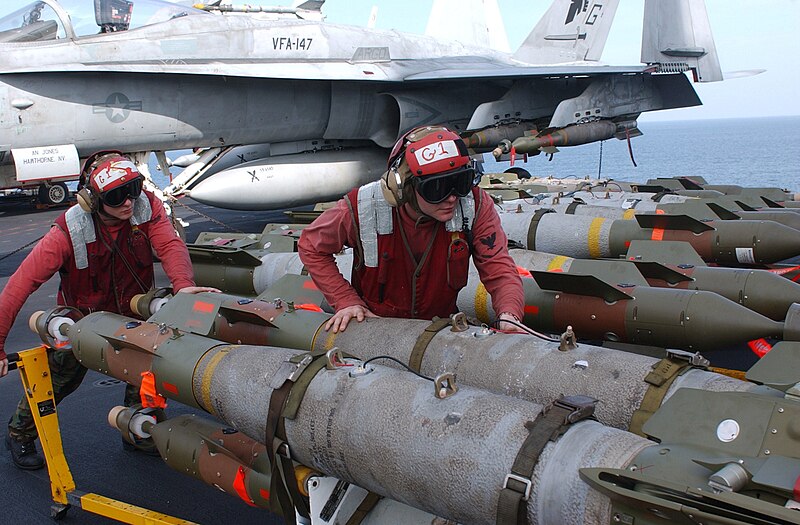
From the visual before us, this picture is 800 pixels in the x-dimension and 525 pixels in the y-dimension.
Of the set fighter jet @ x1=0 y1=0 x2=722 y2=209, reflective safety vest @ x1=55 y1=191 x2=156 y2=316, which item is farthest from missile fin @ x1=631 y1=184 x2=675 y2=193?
reflective safety vest @ x1=55 y1=191 x2=156 y2=316

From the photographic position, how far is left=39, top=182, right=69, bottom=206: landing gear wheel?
57.3 feet

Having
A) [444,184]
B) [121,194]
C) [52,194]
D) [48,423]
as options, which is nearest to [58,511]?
[48,423]

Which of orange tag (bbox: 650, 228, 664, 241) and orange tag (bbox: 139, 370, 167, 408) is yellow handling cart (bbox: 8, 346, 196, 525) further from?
orange tag (bbox: 650, 228, 664, 241)

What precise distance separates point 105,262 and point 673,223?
4.78 metres

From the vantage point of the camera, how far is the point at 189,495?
4266 mm

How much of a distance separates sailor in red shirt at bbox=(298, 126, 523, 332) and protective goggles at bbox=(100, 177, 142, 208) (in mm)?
1083

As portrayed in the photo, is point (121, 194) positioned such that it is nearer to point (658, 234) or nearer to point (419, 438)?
point (419, 438)

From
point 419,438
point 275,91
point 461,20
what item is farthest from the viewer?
point 461,20

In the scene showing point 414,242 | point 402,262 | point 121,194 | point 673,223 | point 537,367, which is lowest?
point 673,223

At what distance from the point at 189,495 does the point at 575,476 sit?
2902 millimetres

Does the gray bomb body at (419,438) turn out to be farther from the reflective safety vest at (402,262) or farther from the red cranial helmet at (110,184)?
the red cranial helmet at (110,184)

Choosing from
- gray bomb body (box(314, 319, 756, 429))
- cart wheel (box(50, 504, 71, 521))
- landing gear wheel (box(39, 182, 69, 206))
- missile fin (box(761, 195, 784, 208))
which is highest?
gray bomb body (box(314, 319, 756, 429))

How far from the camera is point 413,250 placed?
3891 millimetres

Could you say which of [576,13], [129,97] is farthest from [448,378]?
[576,13]
